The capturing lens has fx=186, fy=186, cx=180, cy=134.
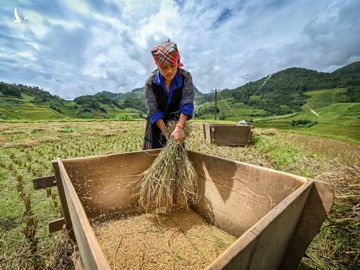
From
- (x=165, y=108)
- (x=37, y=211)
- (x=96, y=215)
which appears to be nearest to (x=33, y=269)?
(x=96, y=215)

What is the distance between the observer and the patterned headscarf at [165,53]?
1772mm

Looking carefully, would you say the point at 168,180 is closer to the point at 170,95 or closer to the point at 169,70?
the point at 170,95

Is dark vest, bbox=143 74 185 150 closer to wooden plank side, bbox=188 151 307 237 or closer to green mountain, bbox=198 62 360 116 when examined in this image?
wooden plank side, bbox=188 151 307 237

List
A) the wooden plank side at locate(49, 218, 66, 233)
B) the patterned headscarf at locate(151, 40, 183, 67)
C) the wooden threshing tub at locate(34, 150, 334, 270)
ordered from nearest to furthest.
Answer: the wooden threshing tub at locate(34, 150, 334, 270) < the wooden plank side at locate(49, 218, 66, 233) < the patterned headscarf at locate(151, 40, 183, 67)

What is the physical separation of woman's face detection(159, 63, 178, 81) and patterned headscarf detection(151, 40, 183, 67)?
0.13ft

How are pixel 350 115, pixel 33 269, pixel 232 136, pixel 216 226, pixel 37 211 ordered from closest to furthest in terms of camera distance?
1. pixel 33 269
2. pixel 216 226
3. pixel 37 211
4. pixel 232 136
5. pixel 350 115

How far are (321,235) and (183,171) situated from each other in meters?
1.37

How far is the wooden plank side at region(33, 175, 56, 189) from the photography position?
5.29ft

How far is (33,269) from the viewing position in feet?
4.75

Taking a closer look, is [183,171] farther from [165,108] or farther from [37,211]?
[37,211]

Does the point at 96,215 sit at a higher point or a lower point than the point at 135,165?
lower

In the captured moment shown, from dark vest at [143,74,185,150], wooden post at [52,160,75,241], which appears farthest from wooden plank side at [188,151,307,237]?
wooden post at [52,160,75,241]

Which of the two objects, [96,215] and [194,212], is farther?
[194,212]

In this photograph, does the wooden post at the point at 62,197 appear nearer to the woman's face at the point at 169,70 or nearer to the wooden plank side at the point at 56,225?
the wooden plank side at the point at 56,225
